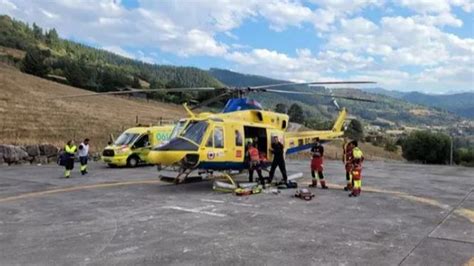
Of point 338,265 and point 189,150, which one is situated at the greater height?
point 189,150

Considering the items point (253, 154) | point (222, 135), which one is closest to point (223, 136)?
point (222, 135)

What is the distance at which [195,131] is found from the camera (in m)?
13.5

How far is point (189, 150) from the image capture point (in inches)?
516

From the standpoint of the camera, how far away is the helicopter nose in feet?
42.3

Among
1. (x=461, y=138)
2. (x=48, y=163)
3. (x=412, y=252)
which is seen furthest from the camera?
(x=461, y=138)

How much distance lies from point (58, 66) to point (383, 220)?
250 ft

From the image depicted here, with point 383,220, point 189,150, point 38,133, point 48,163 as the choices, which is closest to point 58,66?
point 38,133

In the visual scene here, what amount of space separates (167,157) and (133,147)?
9909 mm

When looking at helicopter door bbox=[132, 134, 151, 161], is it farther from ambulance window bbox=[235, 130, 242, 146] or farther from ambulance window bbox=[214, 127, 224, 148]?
ambulance window bbox=[214, 127, 224, 148]

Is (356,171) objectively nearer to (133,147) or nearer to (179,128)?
(179,128)

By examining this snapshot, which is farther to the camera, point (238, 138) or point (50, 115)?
point (50, 115)

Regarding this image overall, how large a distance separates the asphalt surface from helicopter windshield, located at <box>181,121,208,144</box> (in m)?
1.61

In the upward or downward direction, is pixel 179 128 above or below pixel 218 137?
above

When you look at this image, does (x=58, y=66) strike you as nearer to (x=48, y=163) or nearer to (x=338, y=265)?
(x=48, y=163)
